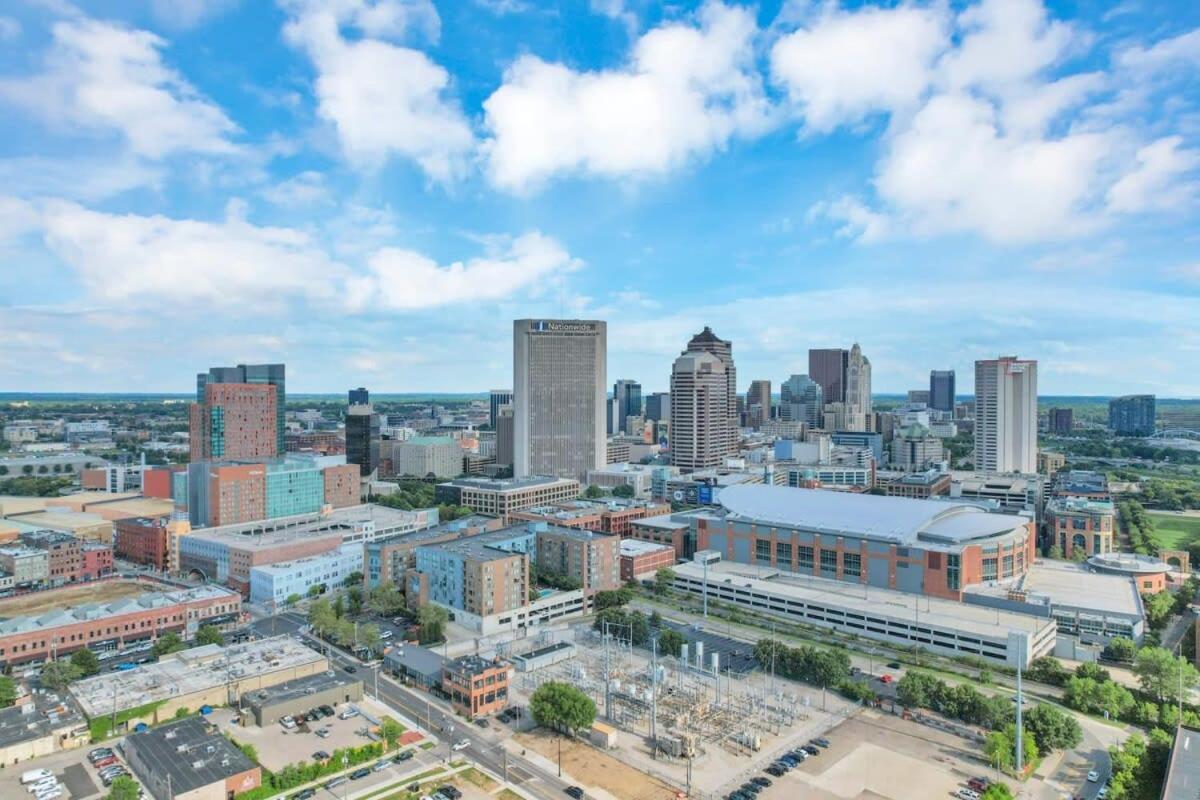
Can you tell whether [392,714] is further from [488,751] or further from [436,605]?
[436,605]

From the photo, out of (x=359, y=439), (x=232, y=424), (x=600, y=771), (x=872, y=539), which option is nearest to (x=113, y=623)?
(x=600, y=771)

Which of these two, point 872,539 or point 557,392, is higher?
point 557,392

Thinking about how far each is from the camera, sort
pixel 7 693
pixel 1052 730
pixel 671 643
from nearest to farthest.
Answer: pixel 1052 730, pixel 7 693, pixel 671 643

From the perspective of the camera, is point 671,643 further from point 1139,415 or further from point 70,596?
point 1139,415

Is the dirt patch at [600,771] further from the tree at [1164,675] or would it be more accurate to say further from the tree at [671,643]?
the tree at [1164,675]

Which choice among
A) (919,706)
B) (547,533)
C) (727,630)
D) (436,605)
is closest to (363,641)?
(436,605)

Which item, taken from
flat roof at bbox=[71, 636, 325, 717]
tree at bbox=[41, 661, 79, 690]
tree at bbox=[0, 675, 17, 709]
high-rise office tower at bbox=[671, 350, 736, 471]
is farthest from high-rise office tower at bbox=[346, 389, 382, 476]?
tree at bbox=[0, 675, 17, 709]
